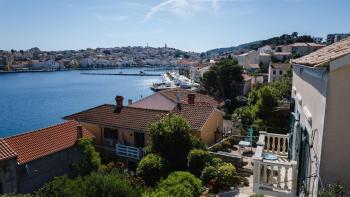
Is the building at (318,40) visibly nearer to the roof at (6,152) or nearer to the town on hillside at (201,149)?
the town on hillside at (201,149)

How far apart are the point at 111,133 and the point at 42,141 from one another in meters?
5.88

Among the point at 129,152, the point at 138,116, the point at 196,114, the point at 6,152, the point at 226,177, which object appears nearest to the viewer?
the point at 226,177

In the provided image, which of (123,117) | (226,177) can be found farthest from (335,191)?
(123,117)

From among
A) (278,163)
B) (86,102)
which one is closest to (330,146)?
(278,163)

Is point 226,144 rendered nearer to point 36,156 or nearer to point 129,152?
point 129,152

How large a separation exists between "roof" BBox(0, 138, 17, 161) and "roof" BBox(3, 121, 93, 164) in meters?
0.71

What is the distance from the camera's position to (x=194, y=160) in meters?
17.4

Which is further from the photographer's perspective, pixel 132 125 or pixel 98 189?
pixel 132 125

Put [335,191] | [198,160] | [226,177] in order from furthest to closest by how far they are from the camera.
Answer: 1. [198,160]
2. [226,177]
3. [335,191]

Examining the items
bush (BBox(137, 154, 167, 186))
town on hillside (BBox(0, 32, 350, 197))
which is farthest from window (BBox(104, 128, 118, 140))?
bush (BBox(137, 154, 167, 186))

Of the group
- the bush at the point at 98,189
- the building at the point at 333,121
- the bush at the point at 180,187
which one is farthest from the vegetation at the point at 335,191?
the bush at the point at 180,187

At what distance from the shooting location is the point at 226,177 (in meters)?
15.2

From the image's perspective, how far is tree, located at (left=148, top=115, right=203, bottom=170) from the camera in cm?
1841

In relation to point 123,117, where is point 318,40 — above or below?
above
